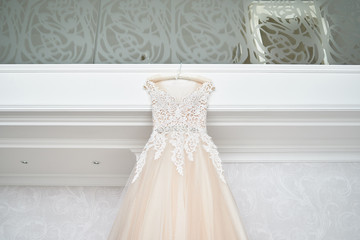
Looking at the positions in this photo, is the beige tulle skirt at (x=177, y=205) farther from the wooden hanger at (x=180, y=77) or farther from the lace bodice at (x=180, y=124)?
the wooden hanger at (x=180, y=77)

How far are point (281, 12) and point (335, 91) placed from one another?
85 centimetres

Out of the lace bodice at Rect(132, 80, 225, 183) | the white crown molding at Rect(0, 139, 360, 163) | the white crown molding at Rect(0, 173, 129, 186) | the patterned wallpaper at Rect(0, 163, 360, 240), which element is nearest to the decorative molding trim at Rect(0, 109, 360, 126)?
the lace bodice at Rect(132, 80, 225, 183)

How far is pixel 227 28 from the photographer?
2355mm

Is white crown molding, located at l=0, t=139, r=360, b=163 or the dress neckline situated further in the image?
white crown molding, located at l=0, t=139, r=360, b=163

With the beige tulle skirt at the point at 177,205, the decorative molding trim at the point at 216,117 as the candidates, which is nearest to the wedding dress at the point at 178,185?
the beige tulle skirt at the point at 177,205

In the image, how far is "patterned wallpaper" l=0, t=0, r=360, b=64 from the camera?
2.24 metres

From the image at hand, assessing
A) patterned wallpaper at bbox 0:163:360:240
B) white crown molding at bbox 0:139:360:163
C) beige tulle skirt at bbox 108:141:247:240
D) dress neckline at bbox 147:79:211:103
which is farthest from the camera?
white crown molding at bbox 0:139:360:163

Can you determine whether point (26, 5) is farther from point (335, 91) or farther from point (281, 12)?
point (335, 91)

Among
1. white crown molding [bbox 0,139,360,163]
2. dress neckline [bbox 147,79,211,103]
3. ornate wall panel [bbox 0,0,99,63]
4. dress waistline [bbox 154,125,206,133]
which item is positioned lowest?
white crown molding [bbox 0,139,360,163]

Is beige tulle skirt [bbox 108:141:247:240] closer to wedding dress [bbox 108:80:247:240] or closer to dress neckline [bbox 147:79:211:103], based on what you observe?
wedding dress [bbox 108:80:247:240]

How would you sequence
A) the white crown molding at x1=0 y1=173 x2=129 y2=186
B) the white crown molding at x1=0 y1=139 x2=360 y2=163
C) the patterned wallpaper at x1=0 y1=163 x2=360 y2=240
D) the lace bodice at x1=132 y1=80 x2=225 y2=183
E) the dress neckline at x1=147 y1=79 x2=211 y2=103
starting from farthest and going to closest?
the white crown molding at x1=0 y1=173 x2=129 y2=186
the white crown molding at x1=0 y1=139 x2=360 y2=163
the patterned wallpaper at x1=0 y1=163 x2=360 y2=240
the dress neckline at x1=147 y1=79 x2=211 y2=103
the lace bodice at x1=132 y1=80 x2=225 y2=183

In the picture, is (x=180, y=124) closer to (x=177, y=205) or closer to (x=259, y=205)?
(x=177, y=205)

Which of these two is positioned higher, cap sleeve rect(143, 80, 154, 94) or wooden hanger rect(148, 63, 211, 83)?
wooden hanger rect(148, 63, 211, 83)

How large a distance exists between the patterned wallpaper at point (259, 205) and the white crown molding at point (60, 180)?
56mm
